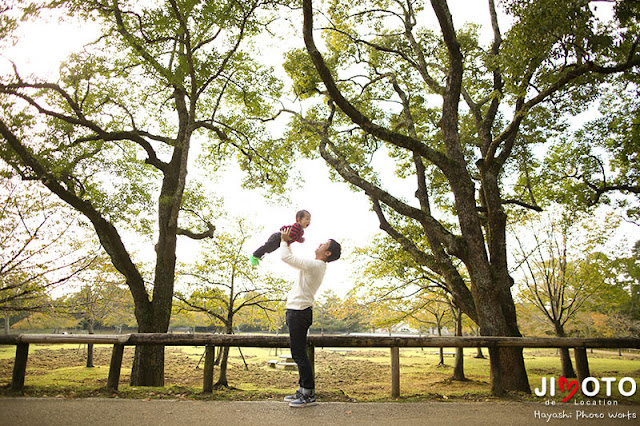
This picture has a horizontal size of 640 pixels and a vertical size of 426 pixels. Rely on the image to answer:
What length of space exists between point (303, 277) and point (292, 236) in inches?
20.2

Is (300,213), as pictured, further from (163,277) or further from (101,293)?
(101,293)

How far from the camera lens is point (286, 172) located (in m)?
14.2

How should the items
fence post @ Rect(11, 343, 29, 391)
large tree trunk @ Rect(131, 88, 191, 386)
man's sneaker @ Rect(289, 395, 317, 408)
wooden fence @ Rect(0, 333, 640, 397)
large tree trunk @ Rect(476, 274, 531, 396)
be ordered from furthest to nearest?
large tree trunk @ Rect(131, 88, 191, 386)
large tree trunk @ Rect(476, 274, 531, 396)
wooden fence @ Rect(0, 333, 640, 397)
fence post @ Rect(11, 343, 29, 391)
man's sneaker @ Rect(289, 395, 317, 408)

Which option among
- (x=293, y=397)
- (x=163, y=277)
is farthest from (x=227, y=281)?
(x=293, y=397)

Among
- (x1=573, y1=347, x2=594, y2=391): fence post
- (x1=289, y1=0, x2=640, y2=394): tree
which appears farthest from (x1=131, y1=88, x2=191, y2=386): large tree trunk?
(x1=573, y1=347, x2=594, y2=391): fence post

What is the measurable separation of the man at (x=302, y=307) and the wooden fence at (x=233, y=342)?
0.65 metres

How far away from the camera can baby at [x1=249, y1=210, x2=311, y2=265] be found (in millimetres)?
4176

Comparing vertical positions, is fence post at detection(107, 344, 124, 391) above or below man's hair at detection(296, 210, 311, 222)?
below

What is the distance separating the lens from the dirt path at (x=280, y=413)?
371 centimetres

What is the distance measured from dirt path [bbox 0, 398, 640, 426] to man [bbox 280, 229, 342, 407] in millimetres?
240

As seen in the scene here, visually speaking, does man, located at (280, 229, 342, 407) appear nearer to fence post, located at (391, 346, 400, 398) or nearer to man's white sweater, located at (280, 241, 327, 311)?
man's white sweater, located at (280, 241, 327, 311)

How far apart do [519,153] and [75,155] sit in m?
13.4

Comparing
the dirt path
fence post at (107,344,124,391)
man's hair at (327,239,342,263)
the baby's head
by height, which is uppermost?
the baby's head

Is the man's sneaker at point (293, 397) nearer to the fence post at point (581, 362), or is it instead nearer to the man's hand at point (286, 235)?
the man's hand at point (286, 235)
